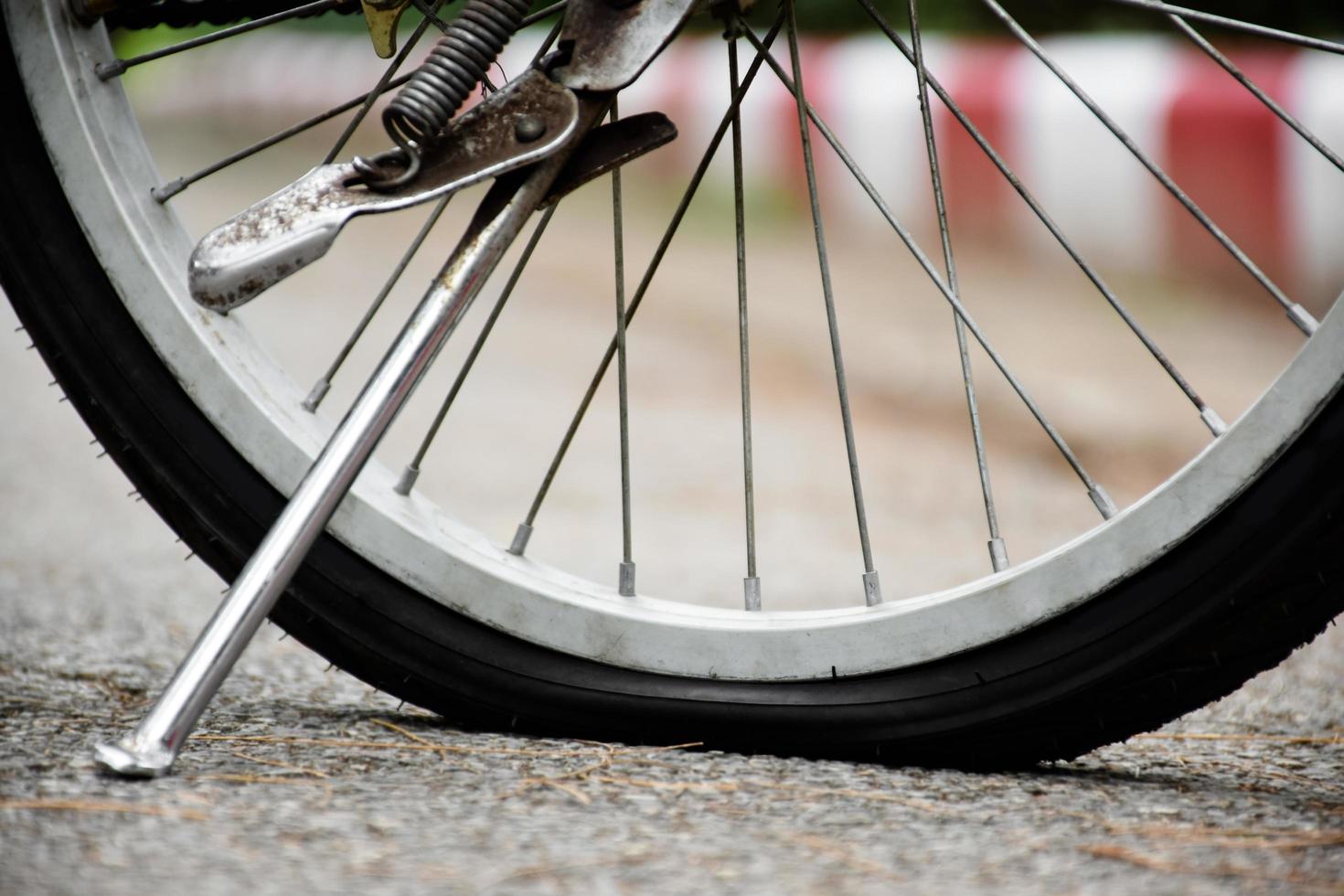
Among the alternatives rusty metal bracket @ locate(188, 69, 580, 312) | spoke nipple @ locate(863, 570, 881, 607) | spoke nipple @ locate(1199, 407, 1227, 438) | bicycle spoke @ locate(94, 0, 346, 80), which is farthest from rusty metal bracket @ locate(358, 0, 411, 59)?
spoke nipple @ locate(1199, 407, 1227, 438)

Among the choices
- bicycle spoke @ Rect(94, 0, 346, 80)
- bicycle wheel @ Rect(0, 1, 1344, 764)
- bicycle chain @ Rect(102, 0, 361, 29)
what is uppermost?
Result: bicycle chain @ Rect(102, 0, 361, 29)

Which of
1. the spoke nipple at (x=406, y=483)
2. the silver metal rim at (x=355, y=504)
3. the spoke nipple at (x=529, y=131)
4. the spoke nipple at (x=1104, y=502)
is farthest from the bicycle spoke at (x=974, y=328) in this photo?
the spoke nipple at (x=406, y=483)

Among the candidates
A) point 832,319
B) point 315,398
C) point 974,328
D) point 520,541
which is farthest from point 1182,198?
point 315,398

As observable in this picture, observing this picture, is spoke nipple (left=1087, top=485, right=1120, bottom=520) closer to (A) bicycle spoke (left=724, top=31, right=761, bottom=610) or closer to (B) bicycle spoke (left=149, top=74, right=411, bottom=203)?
(A) bicycle spoke (left=724, top=31, right=761, bottom=610)

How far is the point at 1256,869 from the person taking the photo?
0.95 metres

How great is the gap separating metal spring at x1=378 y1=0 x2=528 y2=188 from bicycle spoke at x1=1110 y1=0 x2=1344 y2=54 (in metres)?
0.49

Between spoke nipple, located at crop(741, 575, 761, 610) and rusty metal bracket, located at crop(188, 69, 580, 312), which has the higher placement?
rusty metal bracket, located at crop(188, 69, 580, 312)

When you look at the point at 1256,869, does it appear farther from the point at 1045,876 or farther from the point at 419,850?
the point at 419,850

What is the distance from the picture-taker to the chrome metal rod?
3.33 feet

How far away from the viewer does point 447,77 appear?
1093mm

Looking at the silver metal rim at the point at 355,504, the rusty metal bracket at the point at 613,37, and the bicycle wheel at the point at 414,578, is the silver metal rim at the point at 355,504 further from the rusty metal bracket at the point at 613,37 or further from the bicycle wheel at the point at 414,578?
the rusty metal bracket at the point at 613,37

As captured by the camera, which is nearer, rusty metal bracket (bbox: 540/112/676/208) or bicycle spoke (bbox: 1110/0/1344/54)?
bicycle spoke (bbox: 1110/0/1344/54)

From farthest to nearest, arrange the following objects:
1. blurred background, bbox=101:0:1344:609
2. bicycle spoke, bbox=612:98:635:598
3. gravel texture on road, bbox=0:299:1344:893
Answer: blurred background, bbox=101:0:1344:609 < bicycle spoke, bbox=612:98:635:598 < gravel texture on road, bbox=0:299:1344:893

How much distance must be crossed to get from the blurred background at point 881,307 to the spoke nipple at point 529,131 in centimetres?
114
